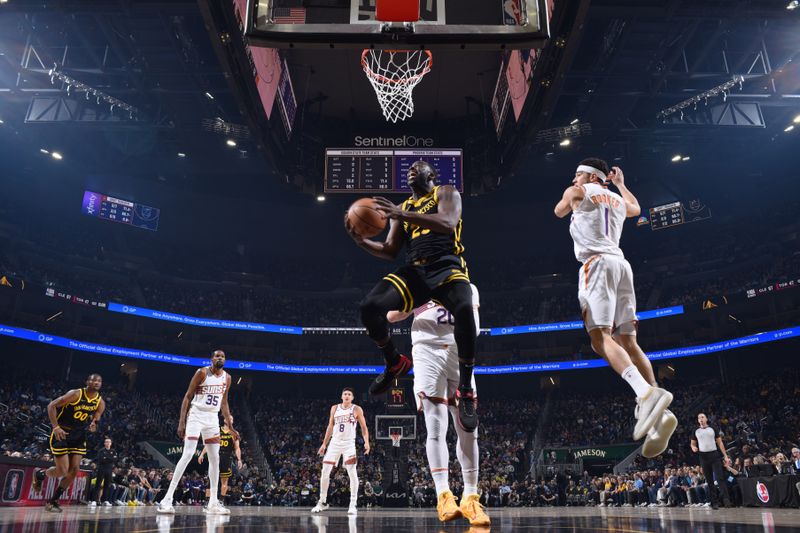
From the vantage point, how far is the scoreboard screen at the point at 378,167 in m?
14.4

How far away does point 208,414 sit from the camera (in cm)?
838

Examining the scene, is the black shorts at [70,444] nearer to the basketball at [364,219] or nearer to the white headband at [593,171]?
the basketball at [364,219]

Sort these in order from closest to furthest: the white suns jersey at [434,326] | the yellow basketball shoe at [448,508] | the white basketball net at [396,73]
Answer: the yellow basketball shoe at [448,508], the white suns jersey at [434,326], the white basketball net at [396,73]

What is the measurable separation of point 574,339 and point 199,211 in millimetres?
21062

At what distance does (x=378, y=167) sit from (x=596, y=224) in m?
10.1

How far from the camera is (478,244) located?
3247 cm

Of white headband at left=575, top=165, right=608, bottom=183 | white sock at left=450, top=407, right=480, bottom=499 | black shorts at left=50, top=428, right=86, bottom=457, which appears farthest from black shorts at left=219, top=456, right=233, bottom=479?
white headband at left=575, top=165, right=608, bottom=183

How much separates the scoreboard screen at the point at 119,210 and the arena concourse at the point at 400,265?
0.11 metres

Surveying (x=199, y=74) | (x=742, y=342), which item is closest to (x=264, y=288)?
(x=199, y=74)

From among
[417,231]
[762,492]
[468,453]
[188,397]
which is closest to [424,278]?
[417,231]

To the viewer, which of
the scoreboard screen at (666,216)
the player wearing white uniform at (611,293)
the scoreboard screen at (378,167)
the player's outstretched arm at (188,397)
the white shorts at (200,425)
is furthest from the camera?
the scoreboard screen at (666,216)

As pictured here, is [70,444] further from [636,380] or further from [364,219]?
[636,380]

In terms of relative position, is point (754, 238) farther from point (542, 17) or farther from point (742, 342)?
point (542, 17)

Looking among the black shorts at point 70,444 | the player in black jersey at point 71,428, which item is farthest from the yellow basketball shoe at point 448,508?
the black shorts at point 70,444
